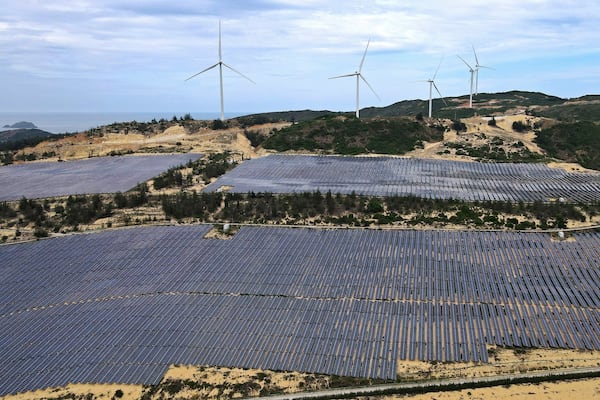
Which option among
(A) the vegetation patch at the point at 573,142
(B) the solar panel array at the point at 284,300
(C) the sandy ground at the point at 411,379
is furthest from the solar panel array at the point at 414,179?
(C) the sandy ground at the point at 411,379

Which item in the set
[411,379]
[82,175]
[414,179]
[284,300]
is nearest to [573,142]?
[414,179]

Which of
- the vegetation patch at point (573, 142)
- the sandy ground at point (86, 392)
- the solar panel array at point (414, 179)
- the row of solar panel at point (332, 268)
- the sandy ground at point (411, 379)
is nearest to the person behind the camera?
the sandy ground at point (411, 379)

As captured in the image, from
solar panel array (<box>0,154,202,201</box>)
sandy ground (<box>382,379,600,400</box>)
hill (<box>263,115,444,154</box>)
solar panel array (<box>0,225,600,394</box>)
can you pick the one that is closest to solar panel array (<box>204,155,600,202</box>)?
hill (<box>263,115,444,154</box>)

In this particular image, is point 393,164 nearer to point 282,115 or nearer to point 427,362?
point 427,362

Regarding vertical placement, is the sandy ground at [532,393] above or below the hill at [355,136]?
below

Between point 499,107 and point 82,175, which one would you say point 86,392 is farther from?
point 499,107

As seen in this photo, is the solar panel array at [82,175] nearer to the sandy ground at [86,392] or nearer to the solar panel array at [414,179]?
the solar panel array at [414,179]
